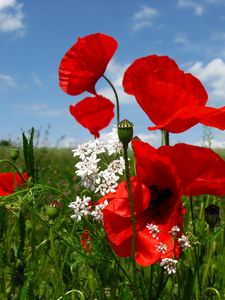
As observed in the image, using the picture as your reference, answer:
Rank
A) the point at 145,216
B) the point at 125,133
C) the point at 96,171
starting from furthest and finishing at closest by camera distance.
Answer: the point at 96,171 → the point at 145,216 → the point at 125,133

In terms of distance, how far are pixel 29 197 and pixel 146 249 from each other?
38 cm

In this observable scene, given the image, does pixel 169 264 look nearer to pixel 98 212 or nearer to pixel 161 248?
pixel 161 248

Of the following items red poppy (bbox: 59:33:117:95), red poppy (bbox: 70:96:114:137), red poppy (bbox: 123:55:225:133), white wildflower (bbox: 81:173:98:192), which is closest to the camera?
red poppy (bbox: 123:55:225:133)

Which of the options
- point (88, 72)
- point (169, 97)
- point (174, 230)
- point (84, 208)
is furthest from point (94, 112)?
point (174, 230)

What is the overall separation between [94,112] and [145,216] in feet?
1.65

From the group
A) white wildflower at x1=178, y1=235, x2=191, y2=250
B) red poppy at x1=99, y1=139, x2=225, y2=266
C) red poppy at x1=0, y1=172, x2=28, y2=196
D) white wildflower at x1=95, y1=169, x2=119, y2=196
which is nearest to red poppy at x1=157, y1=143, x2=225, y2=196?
red poppy at x1=99, y1=139, x2=225, y2=266

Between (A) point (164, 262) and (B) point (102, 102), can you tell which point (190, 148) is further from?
(B) point (102, 102)

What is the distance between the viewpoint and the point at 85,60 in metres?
1.55

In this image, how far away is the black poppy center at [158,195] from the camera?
1.32m

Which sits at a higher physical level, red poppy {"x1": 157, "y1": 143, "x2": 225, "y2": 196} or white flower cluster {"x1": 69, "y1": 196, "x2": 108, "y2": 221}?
red poppy {"x1": 157, "y1": 143, "x2": 225, "y2": 196}

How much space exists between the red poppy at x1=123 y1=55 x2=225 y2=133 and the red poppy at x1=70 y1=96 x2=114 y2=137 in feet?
1.42

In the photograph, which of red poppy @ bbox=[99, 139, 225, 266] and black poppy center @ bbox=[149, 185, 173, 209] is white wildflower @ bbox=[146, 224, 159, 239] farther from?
black poppy center @ bbox=[149, 185, 173, 209]

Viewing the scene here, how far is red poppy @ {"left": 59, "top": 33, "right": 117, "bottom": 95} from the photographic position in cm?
152

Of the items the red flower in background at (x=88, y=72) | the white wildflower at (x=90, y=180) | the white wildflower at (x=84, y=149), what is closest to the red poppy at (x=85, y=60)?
the red flower in background at (x=88, y=72)
